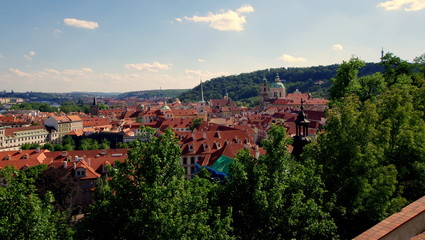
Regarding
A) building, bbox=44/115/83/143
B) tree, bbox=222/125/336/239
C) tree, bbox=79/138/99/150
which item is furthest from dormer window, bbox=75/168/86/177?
building, bbox=44/115/83/143

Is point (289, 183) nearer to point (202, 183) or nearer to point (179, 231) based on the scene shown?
point (202, 183)

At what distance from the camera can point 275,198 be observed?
39.2 feet

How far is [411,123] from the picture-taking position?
18141 mm

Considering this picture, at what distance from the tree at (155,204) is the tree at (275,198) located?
906 mm

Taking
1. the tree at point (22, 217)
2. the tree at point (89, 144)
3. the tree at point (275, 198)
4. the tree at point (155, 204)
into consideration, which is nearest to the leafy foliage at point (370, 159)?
the tree at point (275, 198)

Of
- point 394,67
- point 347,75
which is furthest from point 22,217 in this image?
point 394,67

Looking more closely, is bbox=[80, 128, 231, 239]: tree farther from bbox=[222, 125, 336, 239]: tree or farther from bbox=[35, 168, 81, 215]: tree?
bbox=[35, 168, 81, 215]: tree

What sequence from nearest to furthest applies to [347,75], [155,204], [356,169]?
[155,204], [356,169], [347,75]

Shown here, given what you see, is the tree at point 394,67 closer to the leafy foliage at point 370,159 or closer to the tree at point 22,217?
the leafy foliage at point 370,159

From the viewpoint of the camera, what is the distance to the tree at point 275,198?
11938mm

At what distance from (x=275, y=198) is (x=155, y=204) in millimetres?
4045

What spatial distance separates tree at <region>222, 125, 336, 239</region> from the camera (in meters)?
11.9

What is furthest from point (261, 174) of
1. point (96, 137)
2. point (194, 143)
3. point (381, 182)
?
point (96, 137)

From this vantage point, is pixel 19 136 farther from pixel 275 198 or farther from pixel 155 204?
pixel 275 198
